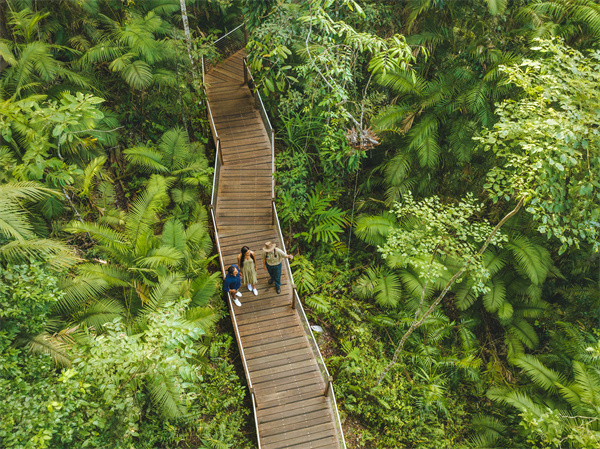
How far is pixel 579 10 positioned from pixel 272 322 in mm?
9533

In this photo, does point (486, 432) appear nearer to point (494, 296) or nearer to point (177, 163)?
point (494, 296)

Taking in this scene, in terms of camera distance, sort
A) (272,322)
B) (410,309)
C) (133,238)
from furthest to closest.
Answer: (410,309) → (272,322) → (133,238)

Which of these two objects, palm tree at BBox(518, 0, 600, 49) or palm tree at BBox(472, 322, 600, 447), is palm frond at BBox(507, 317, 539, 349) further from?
palm tree at BBox(518, 0, 600, 49)

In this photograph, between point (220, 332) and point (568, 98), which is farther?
point (220, 332)

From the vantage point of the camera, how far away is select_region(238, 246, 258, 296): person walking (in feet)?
27.6

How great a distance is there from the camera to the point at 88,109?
6.92 meters

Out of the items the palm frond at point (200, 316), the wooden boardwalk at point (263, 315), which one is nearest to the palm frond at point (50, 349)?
the palm frond at point (200, 316)

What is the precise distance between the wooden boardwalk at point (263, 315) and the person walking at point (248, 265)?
0.56 m

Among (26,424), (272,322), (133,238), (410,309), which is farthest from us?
(410,309)

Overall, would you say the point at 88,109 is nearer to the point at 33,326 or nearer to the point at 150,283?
the point at 150,283

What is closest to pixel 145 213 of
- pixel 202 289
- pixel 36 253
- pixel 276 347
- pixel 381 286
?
pixel 202 289

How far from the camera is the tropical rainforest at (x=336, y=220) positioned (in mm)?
5746

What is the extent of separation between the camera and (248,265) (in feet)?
27.9

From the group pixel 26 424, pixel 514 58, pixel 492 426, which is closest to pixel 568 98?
pixel 514 58
